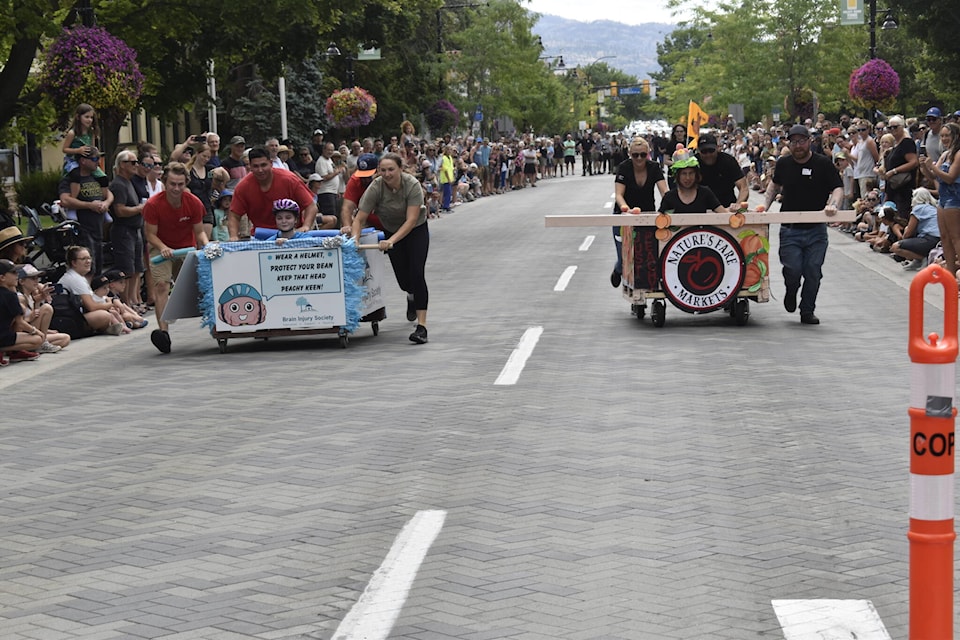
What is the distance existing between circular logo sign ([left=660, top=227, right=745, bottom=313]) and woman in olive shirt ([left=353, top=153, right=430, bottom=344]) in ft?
7.43

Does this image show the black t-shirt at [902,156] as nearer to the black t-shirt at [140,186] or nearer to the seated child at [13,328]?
the black t-shirt at [140,186]

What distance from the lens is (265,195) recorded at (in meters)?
14.4

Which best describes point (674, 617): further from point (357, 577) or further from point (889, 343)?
point (889, 343)

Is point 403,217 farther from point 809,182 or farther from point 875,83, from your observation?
point 875,83

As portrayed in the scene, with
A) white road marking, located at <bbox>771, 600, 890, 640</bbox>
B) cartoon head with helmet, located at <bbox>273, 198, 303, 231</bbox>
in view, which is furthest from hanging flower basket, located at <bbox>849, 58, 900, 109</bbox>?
white road marking, located at <bbox>771, 600, 890, 640</bbox>

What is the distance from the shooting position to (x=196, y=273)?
46.5ft

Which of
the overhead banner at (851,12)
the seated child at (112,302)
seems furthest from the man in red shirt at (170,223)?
the overhead banner at (851,12)

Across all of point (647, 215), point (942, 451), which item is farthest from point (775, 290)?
point (942, 451)

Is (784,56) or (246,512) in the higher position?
(784,56)

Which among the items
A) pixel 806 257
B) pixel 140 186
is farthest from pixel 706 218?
pixel 140 186

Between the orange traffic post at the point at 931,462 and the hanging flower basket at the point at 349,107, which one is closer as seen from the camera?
the orange traffic post at the point at 931,462

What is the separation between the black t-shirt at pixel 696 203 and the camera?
14.6 m

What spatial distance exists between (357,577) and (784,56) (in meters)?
53.8

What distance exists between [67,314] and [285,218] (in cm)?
298
